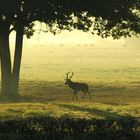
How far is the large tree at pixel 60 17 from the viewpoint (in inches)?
1077

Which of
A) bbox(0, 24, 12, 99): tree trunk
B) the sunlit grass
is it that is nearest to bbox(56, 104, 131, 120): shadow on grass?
the sunlit grass

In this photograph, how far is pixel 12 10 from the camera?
2680cm

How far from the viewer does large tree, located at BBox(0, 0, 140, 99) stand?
89.7 feet

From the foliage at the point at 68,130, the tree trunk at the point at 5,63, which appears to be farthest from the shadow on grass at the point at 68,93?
the foliage at the point at 68,130

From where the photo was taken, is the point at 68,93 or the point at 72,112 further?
the point at 68,93

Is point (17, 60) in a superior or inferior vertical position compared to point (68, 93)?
superior

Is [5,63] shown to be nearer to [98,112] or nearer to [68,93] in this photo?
[68,93]

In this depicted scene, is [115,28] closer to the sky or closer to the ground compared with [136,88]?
closer to the sky

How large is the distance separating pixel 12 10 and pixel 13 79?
6.96 m

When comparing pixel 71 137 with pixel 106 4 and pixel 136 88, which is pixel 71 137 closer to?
pixel 106 4

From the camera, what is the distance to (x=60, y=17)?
28.2m

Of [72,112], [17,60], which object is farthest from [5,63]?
[72,112]

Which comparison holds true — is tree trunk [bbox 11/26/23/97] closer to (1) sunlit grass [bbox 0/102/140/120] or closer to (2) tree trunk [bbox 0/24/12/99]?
(2) tree trunk [bbox 0/24/12/99]

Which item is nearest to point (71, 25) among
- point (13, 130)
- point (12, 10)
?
point (12, 10)
